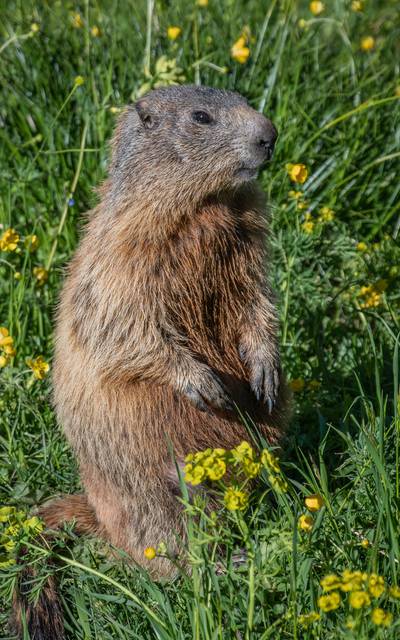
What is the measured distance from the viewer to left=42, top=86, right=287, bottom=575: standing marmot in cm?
349

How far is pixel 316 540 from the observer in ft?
9.74

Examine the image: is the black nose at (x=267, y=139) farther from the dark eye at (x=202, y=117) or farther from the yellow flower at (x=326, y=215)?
the yellow flower at (x=326, y=215)

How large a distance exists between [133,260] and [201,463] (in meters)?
1.23

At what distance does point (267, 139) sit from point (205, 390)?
0.98 meters

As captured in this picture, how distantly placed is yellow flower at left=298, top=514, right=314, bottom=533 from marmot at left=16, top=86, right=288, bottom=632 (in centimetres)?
69

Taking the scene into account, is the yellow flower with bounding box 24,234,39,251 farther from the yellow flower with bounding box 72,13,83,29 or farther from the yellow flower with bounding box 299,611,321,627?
the yellow flower with bounding box 299,611,321,627

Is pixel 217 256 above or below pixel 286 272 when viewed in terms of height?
above

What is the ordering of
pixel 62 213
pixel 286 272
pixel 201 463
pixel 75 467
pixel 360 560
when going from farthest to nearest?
1. pixel 62 213
2. pixel 286 272
3. pixel 75 467
4. pixel 360 560
5. pixel 201 463

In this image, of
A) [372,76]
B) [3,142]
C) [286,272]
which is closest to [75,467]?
[286,272]

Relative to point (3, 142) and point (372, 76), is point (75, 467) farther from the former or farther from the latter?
point (372, 76)

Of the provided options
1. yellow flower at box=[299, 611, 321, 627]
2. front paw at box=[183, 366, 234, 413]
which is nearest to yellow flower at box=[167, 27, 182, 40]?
front paw at box=[183, 366, 234, 413]

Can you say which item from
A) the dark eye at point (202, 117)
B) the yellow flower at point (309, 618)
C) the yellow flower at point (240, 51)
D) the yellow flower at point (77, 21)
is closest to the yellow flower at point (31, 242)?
the dark eye at point (202, 117)

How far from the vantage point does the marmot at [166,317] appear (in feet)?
11.5

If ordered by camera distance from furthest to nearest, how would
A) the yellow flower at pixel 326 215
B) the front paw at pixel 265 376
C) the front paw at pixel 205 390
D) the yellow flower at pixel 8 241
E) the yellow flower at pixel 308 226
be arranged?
the yellow flower at pixel 326 215, the yellow flower at pixel 308 226, the yellow flower at pixel 8 241, the front paw at pixel 265 376, the front paw at pixel 205 390
